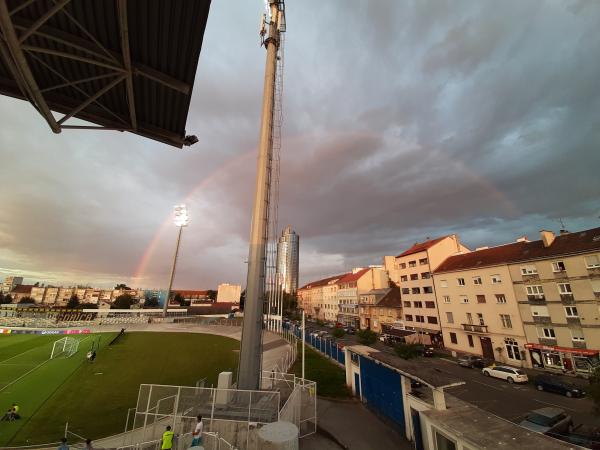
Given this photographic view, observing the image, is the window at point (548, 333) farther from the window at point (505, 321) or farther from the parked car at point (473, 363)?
the parked car at point (473, 363)

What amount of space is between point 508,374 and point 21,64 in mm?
34096

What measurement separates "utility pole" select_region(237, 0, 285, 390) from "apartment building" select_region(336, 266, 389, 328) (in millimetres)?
55101

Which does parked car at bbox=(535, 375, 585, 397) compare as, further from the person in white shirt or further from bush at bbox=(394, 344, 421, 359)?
the person in white shirt

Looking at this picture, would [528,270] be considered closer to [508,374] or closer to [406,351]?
[508,374]

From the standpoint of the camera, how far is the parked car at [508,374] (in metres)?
23.6

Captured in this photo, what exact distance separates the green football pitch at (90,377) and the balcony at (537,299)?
106 feet

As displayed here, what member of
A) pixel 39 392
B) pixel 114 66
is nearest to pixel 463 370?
pixel 114 66

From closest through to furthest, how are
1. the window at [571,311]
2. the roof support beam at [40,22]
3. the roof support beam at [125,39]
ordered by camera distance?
the roof support beam at [40,22] → the roof support beam at [125,39] → the window at [571,311]

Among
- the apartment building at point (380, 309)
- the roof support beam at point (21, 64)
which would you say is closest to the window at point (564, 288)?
the apartment building at point (380, 309)

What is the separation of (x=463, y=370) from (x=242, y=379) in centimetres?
2616

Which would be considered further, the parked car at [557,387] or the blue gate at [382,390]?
the parked car at [557,387]

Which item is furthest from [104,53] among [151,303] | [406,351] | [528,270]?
[151,303]

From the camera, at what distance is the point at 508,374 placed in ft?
79.2

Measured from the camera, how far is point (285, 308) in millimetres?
95500
